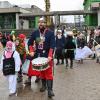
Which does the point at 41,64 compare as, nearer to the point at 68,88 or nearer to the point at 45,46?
the point at 45,46

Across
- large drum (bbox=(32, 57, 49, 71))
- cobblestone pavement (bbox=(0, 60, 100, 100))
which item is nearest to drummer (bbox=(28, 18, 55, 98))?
large drum (bbox=(32, 57, 49, 71))

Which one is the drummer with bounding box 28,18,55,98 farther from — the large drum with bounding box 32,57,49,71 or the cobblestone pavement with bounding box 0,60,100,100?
the cobblestone pavement with bounding box 0,60,100,100

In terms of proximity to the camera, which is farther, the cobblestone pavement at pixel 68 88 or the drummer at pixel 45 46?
the cobblestone pavement at pixel 68 88

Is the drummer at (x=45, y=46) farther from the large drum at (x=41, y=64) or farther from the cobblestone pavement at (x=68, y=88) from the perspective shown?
the cobblestone pavement at (x=68, y=88)

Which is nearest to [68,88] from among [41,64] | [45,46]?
[45,46]

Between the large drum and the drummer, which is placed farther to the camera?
the drummer

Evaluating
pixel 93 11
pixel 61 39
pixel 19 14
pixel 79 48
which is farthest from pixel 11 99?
pixel 19 14

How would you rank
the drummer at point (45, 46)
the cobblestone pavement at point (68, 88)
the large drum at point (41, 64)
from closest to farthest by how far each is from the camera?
the large drum at point (41, 64) → the drummer at point (45, 46) → the cobblestone pavement at point (68, 88)

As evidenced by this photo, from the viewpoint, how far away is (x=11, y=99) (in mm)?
10961

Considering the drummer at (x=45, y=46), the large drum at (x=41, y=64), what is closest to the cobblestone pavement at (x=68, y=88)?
the drummer at (x=45, y=46)

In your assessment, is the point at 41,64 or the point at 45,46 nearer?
the point at 41,64

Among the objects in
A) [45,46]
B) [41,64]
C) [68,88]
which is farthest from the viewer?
[68,88]

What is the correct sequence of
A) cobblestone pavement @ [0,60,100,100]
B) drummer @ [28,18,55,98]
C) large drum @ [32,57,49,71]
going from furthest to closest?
cobblestone pavement @ [0,60,100,100], drummer @ [28,18,55,98], large drum @ [32,57,49,71]

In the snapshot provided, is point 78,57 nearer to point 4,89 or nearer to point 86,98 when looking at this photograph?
point 4,89
